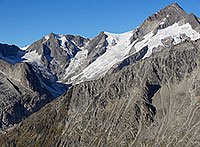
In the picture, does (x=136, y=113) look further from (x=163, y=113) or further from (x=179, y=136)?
(x=179, y=136)

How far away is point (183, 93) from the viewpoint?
652 feet

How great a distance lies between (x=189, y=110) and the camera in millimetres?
182750

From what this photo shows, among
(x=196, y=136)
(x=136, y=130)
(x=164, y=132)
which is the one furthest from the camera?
(x=136, y=130)

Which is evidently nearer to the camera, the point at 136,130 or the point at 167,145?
the point at 167,145

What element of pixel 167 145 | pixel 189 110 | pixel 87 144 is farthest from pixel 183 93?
pixel 87 144

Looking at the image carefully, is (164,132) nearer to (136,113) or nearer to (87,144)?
(136,113)

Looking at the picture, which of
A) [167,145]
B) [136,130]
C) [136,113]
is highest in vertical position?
[136,113]

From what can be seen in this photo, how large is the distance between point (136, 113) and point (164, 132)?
2784 centimetres

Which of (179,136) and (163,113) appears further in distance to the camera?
(163,113)

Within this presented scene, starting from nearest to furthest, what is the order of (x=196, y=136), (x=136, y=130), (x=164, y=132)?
1. (x=196, y=136)
2. (x=164, y=132)
3. (x=136, y=130)

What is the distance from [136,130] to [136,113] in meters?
13.9

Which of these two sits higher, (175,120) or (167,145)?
(175,120)

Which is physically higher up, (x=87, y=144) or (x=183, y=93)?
(x=183, y=93)

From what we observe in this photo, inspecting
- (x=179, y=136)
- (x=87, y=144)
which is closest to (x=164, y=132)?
(x=179, y=136)
